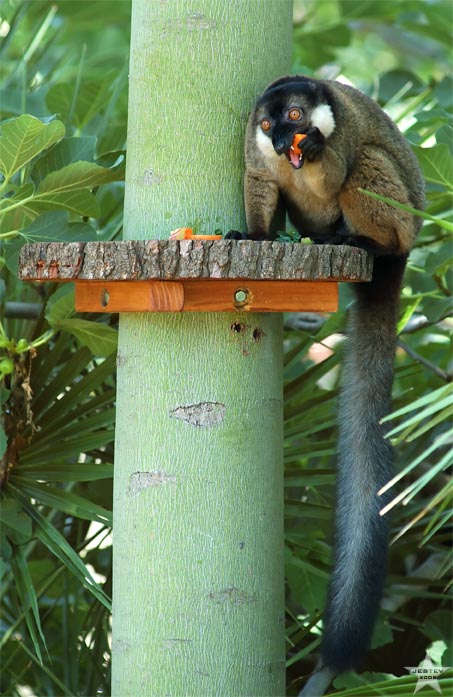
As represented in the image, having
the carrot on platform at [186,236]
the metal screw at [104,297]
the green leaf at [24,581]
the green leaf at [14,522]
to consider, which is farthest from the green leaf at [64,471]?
the carrot on platform at [186,236]

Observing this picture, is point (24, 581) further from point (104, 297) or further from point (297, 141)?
point (297, 141)

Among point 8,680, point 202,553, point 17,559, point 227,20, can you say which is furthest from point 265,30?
point 8,680

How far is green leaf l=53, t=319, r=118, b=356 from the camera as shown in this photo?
2576 millimetres

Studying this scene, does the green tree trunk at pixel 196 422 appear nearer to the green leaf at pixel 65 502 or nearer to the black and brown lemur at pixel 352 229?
the black and brown lemur at pixel 352 229

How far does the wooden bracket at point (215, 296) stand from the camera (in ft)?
6.81

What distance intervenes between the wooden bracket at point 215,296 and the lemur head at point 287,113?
375 millimetres

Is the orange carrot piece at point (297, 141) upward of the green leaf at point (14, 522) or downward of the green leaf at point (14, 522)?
upward

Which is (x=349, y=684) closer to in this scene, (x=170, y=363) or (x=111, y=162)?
(x=170, y=363)

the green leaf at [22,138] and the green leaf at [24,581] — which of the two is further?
the green leaf at [24,581]

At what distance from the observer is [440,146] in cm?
260

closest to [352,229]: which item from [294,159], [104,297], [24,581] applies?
[294,159]

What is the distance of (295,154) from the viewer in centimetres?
238

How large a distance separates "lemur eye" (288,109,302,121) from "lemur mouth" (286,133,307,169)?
1.9 inches

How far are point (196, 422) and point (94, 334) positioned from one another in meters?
0.58
